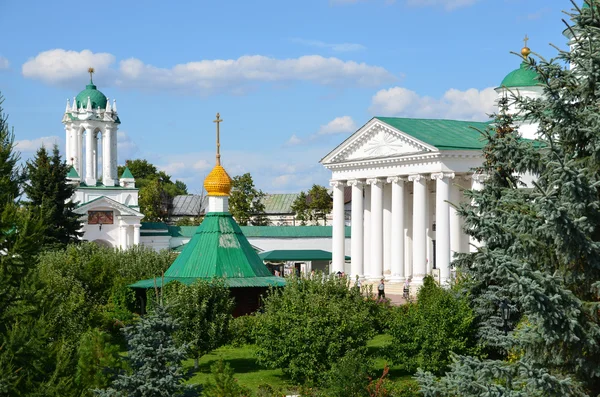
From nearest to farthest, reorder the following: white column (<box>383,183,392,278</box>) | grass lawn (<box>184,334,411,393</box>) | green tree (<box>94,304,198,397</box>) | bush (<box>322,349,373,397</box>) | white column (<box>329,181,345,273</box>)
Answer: green tree (<box>94,304,198,397</box>) → bush (<box>322,349,373,397</box>) → grass lawn (<box>184,334,411,393</box>) → white column (<box>383,183,392,278</box>) → white column (<box>329,181,345,273</box>)

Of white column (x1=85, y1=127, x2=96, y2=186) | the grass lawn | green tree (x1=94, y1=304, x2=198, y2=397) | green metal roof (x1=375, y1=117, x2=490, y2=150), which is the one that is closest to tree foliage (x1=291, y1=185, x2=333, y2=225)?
white column (x1=85, y1=127, x2=96, y2=186)

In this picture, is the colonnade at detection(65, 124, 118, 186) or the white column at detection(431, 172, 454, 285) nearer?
the white column at detection(431, 172, 454, 285)

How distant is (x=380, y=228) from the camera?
46562mm

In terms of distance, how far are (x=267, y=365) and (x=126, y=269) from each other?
12.8 meters

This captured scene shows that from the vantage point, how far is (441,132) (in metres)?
45.0

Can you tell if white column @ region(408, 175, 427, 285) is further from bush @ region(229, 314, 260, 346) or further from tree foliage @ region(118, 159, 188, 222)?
tree foliage @ region(118, 159, 188, 222)

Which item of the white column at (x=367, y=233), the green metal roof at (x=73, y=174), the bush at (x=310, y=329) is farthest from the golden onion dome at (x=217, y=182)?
the green metal roof at (x=73, y=174)

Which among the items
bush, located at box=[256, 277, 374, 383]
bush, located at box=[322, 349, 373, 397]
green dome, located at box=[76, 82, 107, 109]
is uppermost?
green dome, located at box=[76, 82, 107, 109]

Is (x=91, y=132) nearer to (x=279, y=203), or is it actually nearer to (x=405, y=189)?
(x=405, y=189)

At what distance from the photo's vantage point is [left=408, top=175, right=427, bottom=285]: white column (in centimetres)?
4288

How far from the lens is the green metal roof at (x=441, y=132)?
42.1m

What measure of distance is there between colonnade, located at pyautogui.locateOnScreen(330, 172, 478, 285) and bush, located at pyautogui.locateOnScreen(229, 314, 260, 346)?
16.6m

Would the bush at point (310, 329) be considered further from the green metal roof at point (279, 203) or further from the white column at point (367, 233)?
the green metal roof at point (279, 203)

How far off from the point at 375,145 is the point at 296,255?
14999 mm
